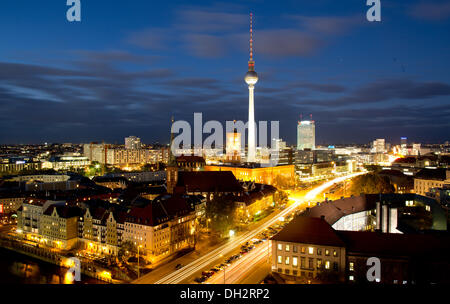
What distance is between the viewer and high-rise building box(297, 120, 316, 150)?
134 meters

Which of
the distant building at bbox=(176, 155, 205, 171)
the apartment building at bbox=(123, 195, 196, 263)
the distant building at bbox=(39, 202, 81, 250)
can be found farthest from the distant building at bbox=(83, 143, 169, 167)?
the apartment building at bbox=(123, 195, 196, 263)

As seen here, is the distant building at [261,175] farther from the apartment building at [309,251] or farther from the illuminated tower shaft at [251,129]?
the apartment building at [309,251]

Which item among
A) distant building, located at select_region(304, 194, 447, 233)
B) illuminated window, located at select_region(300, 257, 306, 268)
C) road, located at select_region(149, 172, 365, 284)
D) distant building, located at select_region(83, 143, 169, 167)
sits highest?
distant building, located at select_region(83, 143, 169, 167)

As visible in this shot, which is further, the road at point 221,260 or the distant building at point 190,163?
the distant building at point 190,163

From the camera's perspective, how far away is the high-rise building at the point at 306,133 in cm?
13425

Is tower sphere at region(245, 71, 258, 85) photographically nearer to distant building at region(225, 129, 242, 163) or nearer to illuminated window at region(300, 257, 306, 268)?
distant building at region(225, 129, 242, 163)

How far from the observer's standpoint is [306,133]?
135 m

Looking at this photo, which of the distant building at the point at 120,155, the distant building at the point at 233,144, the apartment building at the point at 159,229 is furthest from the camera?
the distant building at the point at 120,155

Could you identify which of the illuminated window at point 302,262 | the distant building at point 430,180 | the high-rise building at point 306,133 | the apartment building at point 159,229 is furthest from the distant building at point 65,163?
the high-rise building at point 306,133

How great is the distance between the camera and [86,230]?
2262cm

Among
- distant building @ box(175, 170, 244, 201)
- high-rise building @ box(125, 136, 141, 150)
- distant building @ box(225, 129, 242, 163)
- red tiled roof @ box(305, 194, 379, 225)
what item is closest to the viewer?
red tiled roof @ box(305, 194, 379, 225)

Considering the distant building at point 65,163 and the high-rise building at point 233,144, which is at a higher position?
the high-rise building at point 233,144
